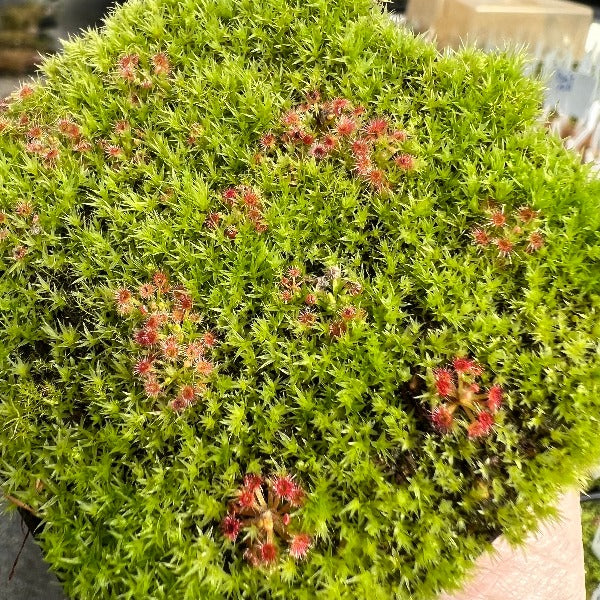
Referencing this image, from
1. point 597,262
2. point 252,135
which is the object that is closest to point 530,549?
point 597,262

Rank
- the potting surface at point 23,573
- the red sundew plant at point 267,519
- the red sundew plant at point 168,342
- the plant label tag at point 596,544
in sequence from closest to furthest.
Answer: the red sundew plant at point 267,519
the red sundew plant at point 168,342
the potting surface at point 23,573
the plant label tag at point 596,544

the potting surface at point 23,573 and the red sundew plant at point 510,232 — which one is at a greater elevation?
the red sundew plant at point 510,232

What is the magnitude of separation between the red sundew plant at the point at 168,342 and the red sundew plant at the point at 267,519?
0.24 m

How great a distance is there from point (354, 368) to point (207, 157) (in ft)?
2.23

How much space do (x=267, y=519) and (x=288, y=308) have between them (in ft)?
1.53

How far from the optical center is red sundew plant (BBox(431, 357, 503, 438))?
1.19 meters

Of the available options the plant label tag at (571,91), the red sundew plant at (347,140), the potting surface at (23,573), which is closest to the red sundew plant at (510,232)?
the red sundew plant at (347,140)

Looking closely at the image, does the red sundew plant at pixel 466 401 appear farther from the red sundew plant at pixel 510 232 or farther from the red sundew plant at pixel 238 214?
the red sundew plant at pixel 238 214

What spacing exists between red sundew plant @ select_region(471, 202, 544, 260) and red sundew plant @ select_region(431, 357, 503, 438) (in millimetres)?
300

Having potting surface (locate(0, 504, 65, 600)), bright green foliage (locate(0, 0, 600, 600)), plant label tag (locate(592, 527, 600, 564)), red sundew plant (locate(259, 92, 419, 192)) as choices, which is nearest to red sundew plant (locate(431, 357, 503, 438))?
bright green foliage (locate(0, 0, 600, 600))

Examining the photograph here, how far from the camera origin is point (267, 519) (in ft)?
3.77

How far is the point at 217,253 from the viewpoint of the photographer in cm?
141

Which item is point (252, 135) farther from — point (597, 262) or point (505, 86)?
point (597, 262)

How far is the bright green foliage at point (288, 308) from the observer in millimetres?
1181
